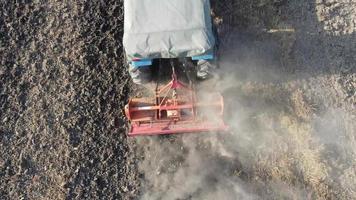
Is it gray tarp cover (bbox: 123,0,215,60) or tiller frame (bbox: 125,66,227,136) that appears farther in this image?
tiller frame (bbox: 125,66,227,136)

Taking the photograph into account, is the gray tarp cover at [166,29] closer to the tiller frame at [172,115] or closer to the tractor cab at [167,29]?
the tractor cab at [167,29]

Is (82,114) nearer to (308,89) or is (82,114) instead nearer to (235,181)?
(235,181)

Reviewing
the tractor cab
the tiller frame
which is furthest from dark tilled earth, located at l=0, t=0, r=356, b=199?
the tractor cab

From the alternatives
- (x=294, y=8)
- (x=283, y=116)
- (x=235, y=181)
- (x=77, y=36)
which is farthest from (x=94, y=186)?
(x=294, y=8)

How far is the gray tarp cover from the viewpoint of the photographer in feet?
24.4

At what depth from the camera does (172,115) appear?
28.2 feet

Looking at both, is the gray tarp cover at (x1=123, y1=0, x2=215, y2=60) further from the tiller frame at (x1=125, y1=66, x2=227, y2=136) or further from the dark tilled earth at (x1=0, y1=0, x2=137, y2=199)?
the dark tilled earth at (x1=0, y1=0, x2=137, y2=199)

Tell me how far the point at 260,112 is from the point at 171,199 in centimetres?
246

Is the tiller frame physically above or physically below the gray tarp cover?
below

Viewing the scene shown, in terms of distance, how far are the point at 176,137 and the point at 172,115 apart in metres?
0.64

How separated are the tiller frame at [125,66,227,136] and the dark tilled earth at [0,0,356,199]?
404mm

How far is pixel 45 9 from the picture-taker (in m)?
10.1

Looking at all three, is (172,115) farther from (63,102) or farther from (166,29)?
(63,102)

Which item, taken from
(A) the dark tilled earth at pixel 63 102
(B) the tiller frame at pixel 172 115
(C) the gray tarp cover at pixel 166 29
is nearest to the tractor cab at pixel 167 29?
(C) the gray tarp cover at pixel 166 29
